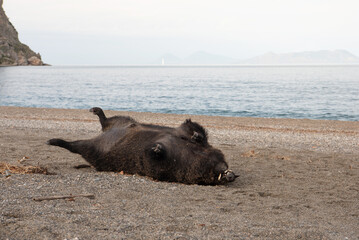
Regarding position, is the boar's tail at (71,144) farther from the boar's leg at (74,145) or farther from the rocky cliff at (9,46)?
the rocky cliff at (9,46)

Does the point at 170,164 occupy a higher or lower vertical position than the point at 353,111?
higher

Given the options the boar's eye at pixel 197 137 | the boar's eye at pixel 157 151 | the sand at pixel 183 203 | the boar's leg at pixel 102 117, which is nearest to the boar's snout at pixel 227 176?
the sand at pixel 183 203

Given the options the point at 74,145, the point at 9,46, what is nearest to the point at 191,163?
the point at 74,145

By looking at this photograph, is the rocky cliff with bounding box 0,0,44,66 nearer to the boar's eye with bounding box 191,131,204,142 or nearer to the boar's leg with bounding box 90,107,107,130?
the boar's leg with bounding box 90,107,107,130

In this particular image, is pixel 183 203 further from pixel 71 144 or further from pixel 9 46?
pixel 9 46

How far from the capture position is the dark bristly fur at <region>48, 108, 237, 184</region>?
24.7 feet

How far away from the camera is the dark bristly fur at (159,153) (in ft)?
24.7

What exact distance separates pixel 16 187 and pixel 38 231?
2175 millimetres

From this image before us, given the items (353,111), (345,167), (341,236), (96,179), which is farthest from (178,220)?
(353,111)

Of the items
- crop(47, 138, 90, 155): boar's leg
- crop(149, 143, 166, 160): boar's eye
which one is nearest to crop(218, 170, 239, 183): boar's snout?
crop(149, 143, 166, 160): boar's eye

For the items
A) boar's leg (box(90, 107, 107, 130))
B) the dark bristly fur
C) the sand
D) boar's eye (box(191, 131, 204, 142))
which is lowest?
the sand

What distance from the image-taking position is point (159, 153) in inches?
290

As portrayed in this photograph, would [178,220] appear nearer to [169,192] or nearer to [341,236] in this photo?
[169,192]

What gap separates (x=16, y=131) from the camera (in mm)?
15375
